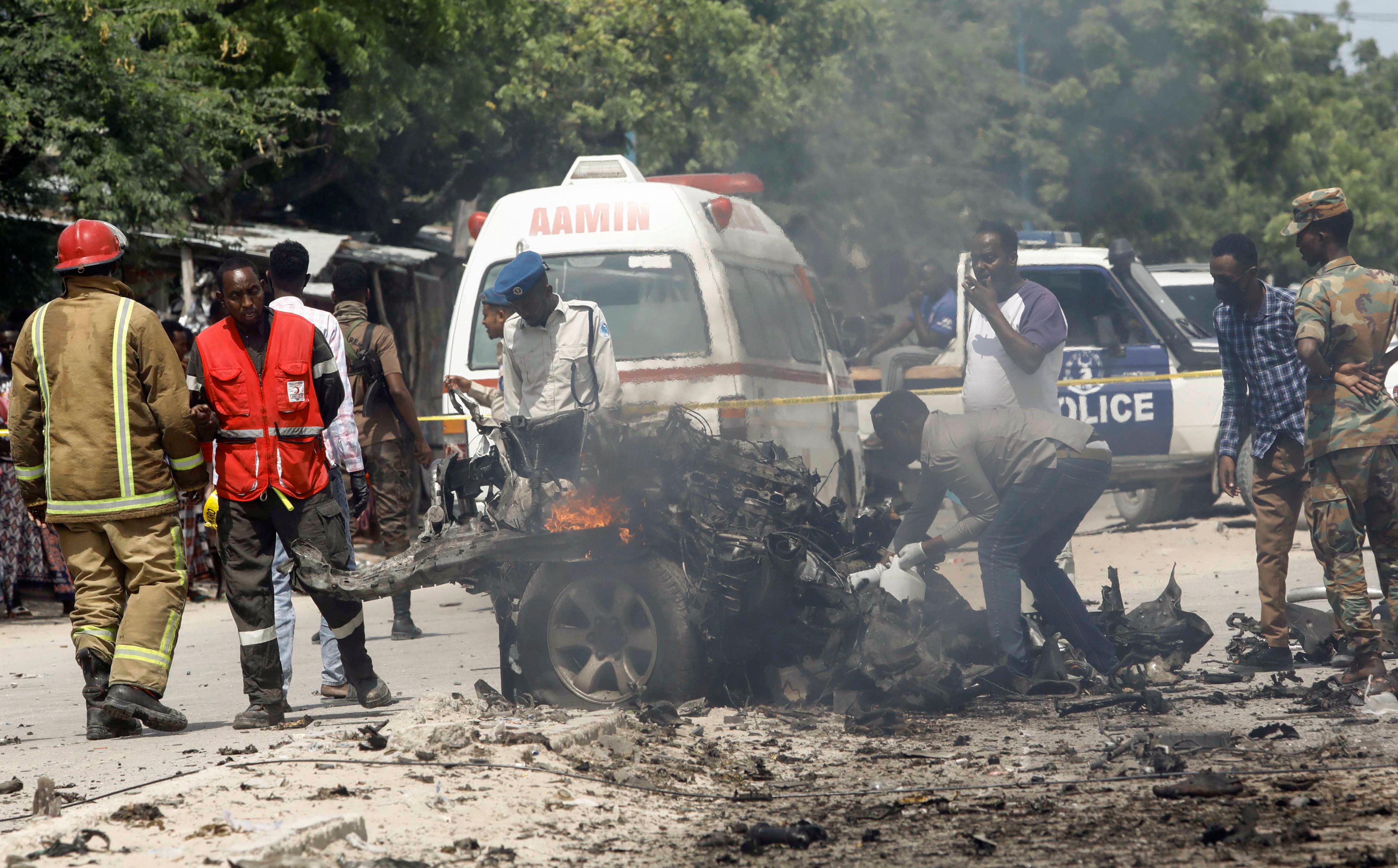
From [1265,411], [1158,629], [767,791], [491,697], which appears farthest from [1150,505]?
[767,791]

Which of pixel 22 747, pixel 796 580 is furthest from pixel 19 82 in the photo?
pixel 796 580

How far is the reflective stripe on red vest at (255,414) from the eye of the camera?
5.84 m

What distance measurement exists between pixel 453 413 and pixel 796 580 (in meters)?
4.76

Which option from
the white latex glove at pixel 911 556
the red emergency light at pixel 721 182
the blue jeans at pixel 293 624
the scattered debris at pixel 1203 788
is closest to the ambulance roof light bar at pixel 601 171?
the red emergency light at pixel 721 182

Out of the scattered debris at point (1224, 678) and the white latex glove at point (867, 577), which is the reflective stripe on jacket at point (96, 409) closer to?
the white latex glove at point (867, 577)

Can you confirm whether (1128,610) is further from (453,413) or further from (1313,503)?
(453,413)

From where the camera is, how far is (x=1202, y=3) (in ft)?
91.5

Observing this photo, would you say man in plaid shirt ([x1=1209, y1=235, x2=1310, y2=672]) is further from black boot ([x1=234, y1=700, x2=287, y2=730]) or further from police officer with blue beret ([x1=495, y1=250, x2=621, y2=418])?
black boot ([x1=234, y1=700, x2=287, y2=730])

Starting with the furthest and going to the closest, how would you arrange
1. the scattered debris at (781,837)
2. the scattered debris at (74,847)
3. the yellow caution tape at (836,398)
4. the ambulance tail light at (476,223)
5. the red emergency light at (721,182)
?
the red emergency light at (721,182)
the ambulance tail light at (476,223)
the yellow caution tape at (836,398)
the scattered debris at (781,837)
the scattered debris at (74,847)

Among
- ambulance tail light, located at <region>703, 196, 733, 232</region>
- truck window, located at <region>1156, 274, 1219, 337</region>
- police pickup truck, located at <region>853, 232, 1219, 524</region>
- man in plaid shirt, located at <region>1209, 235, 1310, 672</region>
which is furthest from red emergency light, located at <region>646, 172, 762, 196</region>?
truck window, located at <region>1156, 274, 1219, 337</region>

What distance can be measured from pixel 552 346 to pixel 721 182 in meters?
3.65

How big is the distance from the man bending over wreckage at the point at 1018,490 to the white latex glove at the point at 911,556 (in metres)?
0.23

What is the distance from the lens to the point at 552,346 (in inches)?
259

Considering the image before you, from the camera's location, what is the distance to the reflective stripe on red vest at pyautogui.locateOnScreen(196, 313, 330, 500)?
19.2 ft
